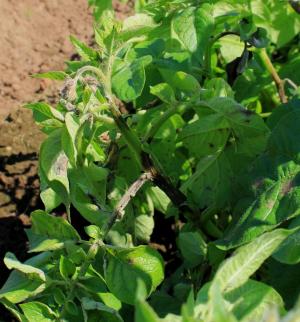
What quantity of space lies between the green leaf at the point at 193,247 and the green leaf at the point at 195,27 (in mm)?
441

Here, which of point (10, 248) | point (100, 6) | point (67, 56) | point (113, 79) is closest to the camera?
point (113, 79)

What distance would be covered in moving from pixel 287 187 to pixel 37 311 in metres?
0.58

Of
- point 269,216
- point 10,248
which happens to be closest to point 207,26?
point 269,216

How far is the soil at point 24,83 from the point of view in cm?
229

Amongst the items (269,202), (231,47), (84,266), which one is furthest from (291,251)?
(231,47)

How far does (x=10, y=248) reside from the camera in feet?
7.20

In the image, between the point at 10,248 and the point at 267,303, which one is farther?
the point at 10,248

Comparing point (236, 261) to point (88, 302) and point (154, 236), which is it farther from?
point (154, 236)

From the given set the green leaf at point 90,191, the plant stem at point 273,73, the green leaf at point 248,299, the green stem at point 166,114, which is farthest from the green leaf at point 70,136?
the plant stem at point 273,73

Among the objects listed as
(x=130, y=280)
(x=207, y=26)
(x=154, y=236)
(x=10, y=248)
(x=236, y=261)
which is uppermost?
(x=207, y=26)

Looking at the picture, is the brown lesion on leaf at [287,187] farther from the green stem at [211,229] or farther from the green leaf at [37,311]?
the green leaf at [37,311]

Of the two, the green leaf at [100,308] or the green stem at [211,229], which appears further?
the green stem at [211,229]

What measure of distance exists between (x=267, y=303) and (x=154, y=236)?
1.31m

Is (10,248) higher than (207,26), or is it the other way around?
(207,26)
